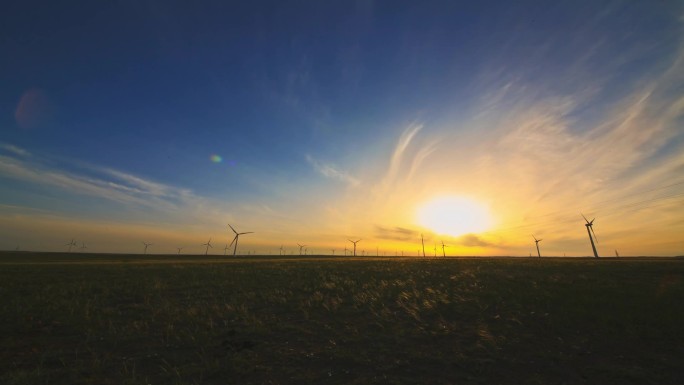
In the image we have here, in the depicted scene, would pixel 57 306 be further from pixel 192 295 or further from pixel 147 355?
pixel 147 355

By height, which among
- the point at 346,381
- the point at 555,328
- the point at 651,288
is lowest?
the point at 346,381

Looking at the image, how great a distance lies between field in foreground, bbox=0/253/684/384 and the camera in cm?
1123

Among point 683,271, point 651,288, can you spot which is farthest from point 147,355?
point 683,271

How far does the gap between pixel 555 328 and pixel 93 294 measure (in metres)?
28.3

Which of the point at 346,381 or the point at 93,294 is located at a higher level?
the point at 93,294

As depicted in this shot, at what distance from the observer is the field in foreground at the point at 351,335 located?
11.2 metres

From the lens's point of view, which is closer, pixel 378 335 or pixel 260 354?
pixel 260 354

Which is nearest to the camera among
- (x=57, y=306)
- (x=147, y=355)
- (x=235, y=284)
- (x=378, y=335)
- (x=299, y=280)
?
(x=147, y=355)

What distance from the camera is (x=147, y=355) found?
12953 millimetres

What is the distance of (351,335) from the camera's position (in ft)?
49.4

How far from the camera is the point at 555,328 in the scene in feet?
49.8

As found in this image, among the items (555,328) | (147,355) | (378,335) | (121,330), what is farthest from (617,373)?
(121,330)

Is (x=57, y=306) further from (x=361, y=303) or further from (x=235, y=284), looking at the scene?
(x=361, y=303)

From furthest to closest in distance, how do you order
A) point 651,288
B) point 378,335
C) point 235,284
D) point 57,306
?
point 235,284 < point 651,288 < point 57,306 < point 378,335
